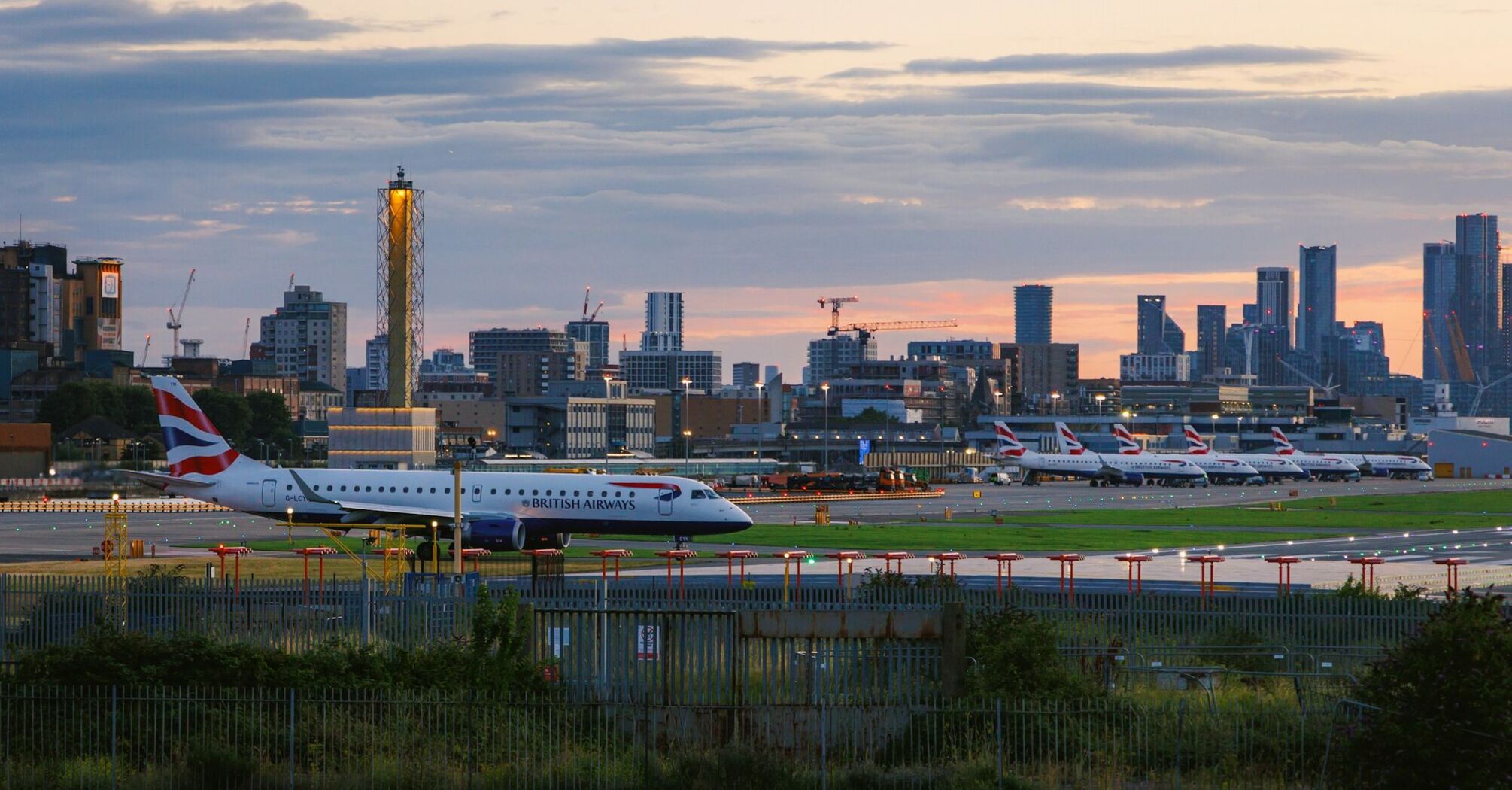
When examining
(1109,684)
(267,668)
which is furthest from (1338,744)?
(267,668)

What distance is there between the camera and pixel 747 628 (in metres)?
28.5

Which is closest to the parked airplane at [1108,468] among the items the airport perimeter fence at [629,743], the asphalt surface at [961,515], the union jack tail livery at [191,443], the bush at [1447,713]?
the asphalt surface at [961,515]

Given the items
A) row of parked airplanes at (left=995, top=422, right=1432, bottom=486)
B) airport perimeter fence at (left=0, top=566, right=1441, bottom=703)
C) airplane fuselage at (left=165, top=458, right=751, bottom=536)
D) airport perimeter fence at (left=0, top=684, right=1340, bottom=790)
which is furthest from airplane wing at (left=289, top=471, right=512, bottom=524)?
row of parked airplanes at (left=995, top=422, right=1432, bottom=486)

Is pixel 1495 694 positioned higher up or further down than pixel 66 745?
higher up

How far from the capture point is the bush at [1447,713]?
69.4 feet

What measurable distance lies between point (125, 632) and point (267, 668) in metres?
4.20

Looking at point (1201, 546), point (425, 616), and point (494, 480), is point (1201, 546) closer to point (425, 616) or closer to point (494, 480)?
point (494, 480)

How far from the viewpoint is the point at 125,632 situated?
32375mm

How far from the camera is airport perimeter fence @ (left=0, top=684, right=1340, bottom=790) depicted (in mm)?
26156

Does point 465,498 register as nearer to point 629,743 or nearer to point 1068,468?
point 629,743

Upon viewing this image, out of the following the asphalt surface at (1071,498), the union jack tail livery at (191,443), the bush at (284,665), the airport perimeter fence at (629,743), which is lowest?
the asphalt surface at (1071,498)

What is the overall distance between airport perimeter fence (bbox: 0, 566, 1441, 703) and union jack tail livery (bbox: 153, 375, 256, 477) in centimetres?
2933

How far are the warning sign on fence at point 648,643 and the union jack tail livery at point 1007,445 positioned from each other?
15571cm

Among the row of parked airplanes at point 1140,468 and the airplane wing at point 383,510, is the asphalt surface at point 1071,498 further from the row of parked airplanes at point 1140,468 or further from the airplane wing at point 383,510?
the airplane wing at point 383,510
